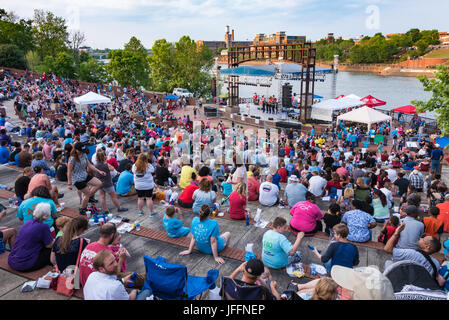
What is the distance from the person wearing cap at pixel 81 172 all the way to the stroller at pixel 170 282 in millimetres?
3352

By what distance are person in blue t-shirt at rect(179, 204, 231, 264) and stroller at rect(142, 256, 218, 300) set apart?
985 millimetres

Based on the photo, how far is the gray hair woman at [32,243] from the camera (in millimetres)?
4215

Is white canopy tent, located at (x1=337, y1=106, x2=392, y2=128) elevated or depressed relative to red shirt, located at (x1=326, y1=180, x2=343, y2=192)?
elevated

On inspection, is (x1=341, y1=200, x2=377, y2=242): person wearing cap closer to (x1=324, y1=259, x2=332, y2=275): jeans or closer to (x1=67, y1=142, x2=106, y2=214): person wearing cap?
(x1=324, y1=259, x2=332, y2=275): jeans

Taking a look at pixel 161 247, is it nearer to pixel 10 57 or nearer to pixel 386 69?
pixel 10 57

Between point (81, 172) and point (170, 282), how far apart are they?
3.88m

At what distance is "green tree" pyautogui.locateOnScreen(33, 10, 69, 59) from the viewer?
56.8 metres

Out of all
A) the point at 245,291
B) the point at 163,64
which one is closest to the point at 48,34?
the point at 163,64

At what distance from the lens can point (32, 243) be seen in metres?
4.25

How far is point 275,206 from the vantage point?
7.48m

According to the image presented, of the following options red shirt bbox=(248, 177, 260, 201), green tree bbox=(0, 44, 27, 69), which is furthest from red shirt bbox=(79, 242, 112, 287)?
green tree bbox=(0, 44, 27, 69)

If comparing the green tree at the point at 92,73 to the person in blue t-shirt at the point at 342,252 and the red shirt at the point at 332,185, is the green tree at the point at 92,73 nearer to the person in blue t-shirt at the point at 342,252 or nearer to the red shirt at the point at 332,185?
the red shirt at the point at 332,185
